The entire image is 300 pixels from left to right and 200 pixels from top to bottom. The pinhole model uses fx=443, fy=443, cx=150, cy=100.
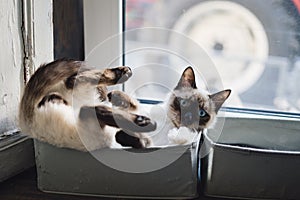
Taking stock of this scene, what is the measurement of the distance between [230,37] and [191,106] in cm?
28

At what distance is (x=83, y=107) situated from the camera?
628mm

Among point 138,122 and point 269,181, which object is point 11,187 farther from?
point 269,181

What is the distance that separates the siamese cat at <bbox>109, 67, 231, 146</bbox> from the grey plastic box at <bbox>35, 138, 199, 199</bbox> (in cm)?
3

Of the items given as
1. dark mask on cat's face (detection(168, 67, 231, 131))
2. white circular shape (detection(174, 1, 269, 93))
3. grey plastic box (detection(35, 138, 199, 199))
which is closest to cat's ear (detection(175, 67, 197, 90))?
dark mask on cat's face (detection(168, 67, 231, 131))

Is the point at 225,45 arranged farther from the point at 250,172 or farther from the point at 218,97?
the point at 250,172

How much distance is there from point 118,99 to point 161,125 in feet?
0.25

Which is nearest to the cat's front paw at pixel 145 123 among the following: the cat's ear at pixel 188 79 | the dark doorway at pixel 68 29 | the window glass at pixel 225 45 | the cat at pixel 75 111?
the cat at pixel 75 111

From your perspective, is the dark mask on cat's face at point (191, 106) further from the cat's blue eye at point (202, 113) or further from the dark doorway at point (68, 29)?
the dark doorway at point (68, 29)

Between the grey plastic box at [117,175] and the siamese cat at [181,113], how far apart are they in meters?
0.03

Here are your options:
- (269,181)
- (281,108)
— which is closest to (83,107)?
(269,181)

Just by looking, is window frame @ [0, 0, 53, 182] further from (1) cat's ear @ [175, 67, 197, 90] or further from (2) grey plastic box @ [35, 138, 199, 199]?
(1) cat's ear @ [175, 67, 197, 90]

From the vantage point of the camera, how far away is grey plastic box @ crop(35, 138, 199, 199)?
629mm

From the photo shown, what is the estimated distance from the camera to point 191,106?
0.67 metres

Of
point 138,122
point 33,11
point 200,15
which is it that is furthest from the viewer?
point 200,15
